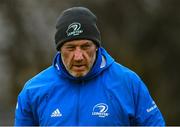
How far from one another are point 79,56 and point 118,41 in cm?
1554

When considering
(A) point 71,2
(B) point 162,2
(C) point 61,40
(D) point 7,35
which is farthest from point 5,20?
(C) point 61,40

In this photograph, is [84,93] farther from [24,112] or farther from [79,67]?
[24,112]

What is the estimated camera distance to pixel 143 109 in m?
8.24

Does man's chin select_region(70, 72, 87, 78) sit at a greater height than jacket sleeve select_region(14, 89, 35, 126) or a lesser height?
greater

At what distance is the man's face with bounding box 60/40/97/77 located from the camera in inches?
322

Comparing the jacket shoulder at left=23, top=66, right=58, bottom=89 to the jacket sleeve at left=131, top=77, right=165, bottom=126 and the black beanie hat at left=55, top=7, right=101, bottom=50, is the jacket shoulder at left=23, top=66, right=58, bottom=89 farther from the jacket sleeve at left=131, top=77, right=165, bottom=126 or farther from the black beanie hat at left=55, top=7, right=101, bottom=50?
the jacket sleeve at left=131, top=77, right=165, bottom=126

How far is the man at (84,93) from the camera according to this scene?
8.21 m

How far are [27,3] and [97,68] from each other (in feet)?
50.0

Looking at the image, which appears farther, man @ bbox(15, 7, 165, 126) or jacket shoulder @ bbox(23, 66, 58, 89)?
jacket shoulder @ bbox(23, 66, 58, 89)

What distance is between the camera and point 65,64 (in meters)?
8.34

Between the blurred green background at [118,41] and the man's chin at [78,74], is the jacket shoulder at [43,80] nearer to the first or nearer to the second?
the man's chin at [78,74]

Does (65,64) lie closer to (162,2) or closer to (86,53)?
(86,53)

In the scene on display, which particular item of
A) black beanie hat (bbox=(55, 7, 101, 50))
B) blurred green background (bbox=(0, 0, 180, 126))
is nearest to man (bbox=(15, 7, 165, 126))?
black beanie hat (bbox=(55, 7, 101, 50))

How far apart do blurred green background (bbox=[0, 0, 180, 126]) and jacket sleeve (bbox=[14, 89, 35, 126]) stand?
14.4 meters
